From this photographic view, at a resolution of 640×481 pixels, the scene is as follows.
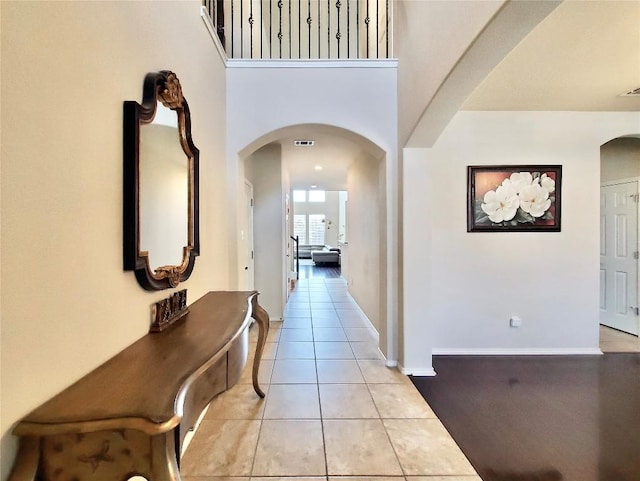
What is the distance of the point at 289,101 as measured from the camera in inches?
114

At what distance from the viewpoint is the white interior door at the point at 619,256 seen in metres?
3.76

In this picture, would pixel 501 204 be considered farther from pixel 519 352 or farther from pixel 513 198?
pixel 519 352

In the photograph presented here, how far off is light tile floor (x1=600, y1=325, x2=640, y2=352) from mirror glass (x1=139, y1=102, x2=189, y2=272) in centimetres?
457

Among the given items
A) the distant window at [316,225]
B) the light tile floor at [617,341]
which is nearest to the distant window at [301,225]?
the distant window at [316,225]

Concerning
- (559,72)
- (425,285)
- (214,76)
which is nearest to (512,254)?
(425,285)

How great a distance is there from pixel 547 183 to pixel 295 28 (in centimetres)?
581

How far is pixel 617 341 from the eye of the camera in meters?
3.58

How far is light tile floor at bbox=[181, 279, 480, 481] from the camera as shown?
1.63m

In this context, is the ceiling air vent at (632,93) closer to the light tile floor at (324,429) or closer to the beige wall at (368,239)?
the beige wall at (368,239)

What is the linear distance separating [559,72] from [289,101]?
237cm

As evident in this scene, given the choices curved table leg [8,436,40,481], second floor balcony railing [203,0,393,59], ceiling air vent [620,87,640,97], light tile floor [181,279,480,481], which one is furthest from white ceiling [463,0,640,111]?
curved table leg [8,436,40,481]

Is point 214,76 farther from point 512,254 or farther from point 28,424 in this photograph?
point 512,254

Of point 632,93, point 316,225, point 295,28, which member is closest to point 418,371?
point 632,93

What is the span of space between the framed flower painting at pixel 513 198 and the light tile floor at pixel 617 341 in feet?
5.21
